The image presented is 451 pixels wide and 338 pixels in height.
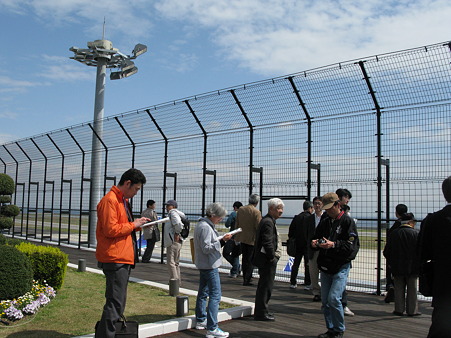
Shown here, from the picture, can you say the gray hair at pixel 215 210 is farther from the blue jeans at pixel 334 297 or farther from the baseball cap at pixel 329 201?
the blue jeans at pixel 334 297

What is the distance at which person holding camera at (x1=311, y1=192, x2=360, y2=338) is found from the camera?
5266 millimetres

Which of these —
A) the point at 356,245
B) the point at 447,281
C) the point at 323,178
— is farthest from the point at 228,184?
the point at 447,281

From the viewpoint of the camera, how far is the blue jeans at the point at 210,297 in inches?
212

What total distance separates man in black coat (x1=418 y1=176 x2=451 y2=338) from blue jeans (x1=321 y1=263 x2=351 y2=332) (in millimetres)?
1617

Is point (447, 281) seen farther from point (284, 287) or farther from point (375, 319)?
point (284, 287)

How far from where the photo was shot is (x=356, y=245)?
5457 millimetres

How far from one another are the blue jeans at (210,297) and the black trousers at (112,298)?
1.20 metres

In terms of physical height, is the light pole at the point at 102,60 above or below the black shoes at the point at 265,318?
above

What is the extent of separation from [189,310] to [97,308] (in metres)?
1.34

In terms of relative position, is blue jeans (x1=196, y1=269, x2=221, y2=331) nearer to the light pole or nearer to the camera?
the camera

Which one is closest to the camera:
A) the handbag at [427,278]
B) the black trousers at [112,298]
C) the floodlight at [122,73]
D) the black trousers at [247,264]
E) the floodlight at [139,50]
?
the handbag at [427,278]

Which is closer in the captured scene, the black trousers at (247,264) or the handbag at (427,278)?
the handbag at (427,278)

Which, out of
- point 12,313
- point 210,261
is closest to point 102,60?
point 12,313

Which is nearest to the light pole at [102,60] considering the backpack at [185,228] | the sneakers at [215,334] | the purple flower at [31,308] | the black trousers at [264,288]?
the backpack at [185,228]
